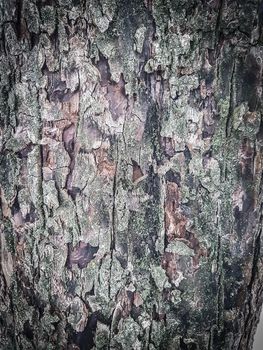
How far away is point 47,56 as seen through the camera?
897mm

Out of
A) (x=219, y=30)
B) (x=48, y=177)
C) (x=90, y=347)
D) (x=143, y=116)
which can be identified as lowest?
(x=90, y=347)

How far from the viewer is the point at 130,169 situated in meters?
0.92

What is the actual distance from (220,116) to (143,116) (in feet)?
0.42

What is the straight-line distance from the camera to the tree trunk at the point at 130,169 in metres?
0.88

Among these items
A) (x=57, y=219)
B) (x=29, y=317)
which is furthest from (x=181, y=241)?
(x=29, y=317)

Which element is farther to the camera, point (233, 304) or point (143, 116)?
point (233, 304)

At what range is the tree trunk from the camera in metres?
0.88

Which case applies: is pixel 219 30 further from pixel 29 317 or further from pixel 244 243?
pixel 29 317

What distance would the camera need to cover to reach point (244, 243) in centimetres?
99

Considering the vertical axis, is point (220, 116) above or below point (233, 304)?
above

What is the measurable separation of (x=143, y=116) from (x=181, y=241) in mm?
226

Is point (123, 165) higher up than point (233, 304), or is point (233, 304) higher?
point (123, 165)

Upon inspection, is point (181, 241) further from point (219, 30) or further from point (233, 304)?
point (219, 30)

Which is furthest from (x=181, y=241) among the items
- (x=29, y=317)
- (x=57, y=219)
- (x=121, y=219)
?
(x=29, y=317)
